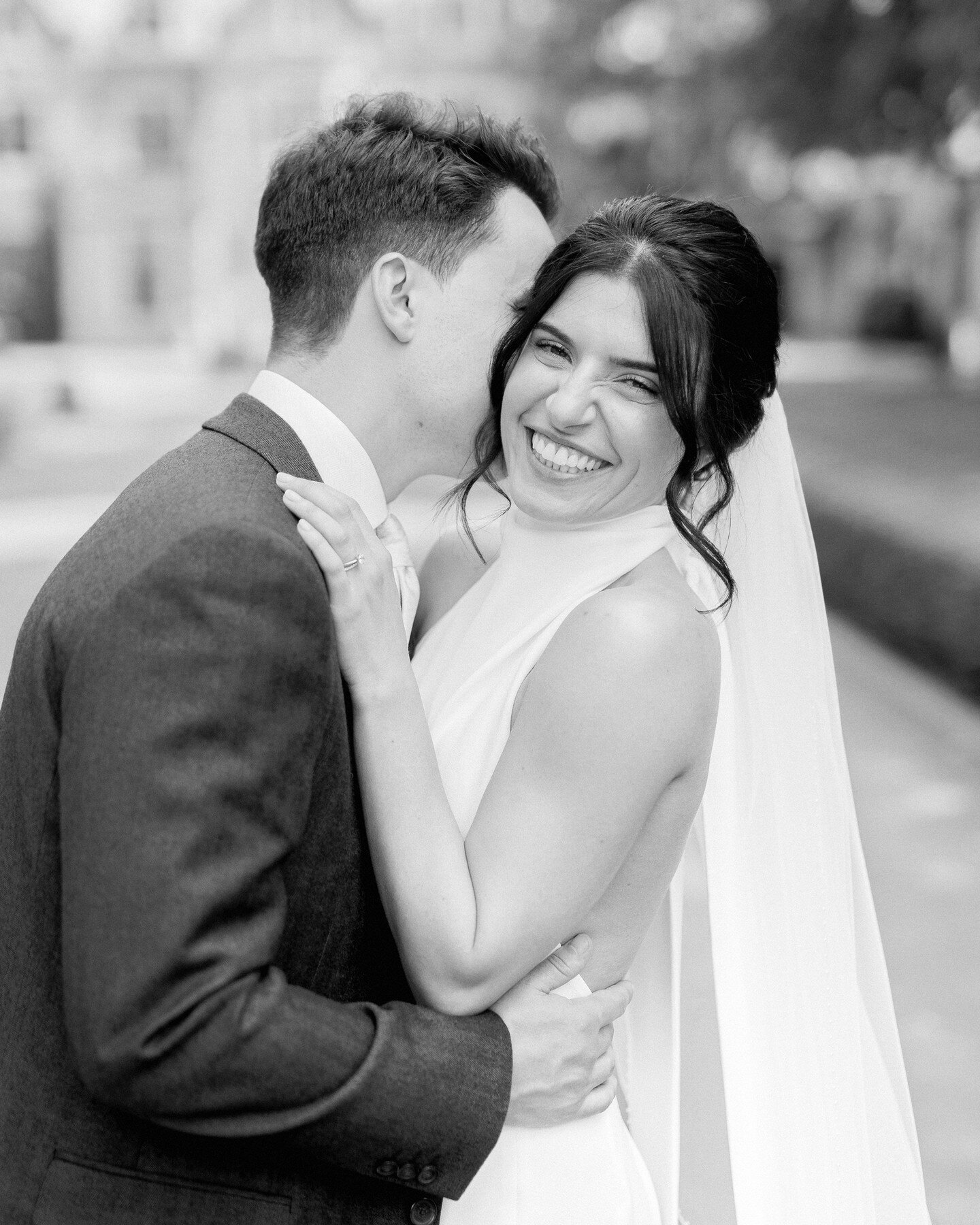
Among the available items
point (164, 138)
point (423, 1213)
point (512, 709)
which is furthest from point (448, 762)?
point (164, 138)

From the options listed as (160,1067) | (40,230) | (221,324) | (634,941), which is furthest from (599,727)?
(40,230)

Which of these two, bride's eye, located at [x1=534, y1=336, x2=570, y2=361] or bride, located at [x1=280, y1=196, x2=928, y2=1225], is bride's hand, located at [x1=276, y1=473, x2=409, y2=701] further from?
bride's eye, located at [x1=534, y1=336, x2=570, y2=361]

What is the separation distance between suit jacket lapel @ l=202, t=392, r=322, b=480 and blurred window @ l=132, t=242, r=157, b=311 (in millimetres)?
41248

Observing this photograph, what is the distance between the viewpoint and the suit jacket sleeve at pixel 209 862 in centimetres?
138

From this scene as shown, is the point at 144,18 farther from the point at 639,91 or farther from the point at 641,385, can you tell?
the point at 641,385

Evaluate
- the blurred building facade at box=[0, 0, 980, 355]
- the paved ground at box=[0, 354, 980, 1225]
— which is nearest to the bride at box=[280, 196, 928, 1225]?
the paved ground at box=[0, 354, 980, 1225]

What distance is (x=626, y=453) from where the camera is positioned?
77.4 inches

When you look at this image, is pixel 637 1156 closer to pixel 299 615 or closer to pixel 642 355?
pixel 299 615

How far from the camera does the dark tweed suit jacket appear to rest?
1387 mm

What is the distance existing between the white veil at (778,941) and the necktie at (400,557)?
402 millimetres

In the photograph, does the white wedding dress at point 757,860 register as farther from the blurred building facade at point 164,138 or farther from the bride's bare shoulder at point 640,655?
the blurred building facade at point 164,138

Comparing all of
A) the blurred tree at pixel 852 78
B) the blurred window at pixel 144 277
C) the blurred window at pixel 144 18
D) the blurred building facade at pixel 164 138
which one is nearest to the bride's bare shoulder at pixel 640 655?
the blurred tree at pixel 852 78

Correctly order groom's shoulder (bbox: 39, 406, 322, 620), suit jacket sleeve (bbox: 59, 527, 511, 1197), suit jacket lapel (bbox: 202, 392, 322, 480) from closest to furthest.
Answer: suit jacket sleeve (bbox: 59, 527, 511, 1197) < groom's shoulder (bbox: 39, 406, 322, 620) < suit jacket lapel (bbox: 202, 392, 322, 480)

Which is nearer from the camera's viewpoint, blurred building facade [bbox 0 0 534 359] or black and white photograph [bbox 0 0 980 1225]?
black and white photograph [bbox 0 0 980 1225]
